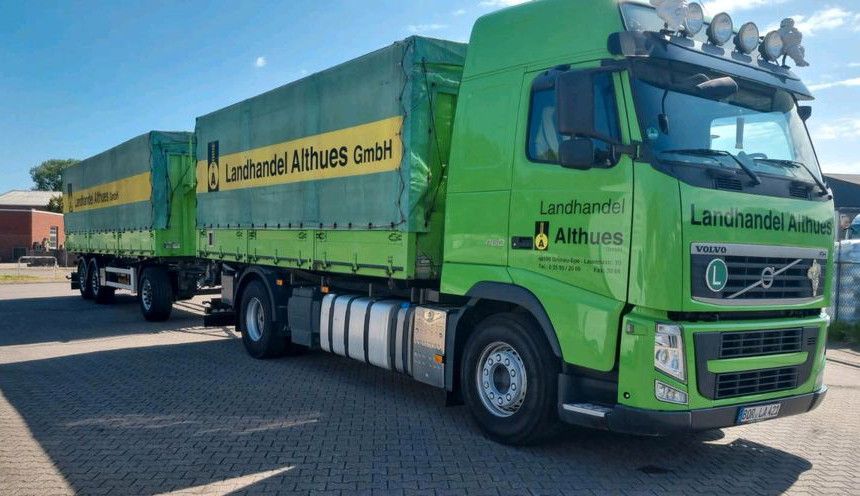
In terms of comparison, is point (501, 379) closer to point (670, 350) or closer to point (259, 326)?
point (670, 350)

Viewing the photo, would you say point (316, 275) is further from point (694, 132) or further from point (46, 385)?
point (694, 132)

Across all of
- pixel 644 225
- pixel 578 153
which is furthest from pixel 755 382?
pixel 578 153

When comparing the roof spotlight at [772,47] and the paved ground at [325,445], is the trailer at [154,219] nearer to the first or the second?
the paved ground at [325,445]

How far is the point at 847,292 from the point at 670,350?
34.3 feet

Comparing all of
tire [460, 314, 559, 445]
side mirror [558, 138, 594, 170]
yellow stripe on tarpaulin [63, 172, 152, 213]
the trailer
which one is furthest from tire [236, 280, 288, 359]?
side mirror [558, 138, 594, 170]

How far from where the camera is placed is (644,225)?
4512mm

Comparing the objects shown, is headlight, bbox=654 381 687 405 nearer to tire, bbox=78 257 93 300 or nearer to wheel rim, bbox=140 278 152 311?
wheel rim, bbox=140 278 152 311

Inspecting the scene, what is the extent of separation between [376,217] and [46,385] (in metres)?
4.48

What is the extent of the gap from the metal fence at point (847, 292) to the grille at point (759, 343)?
910cm

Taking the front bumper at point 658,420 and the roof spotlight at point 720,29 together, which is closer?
the front bumper at point 658,420

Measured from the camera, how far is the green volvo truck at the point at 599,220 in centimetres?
455

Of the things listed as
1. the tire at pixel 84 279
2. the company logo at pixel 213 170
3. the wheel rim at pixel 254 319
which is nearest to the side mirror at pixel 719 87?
the wheel rim at pixel 254 319

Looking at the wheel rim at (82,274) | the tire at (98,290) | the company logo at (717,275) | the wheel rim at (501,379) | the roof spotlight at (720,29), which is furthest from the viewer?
the wheel rim at (82,274)

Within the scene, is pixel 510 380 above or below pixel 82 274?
below
